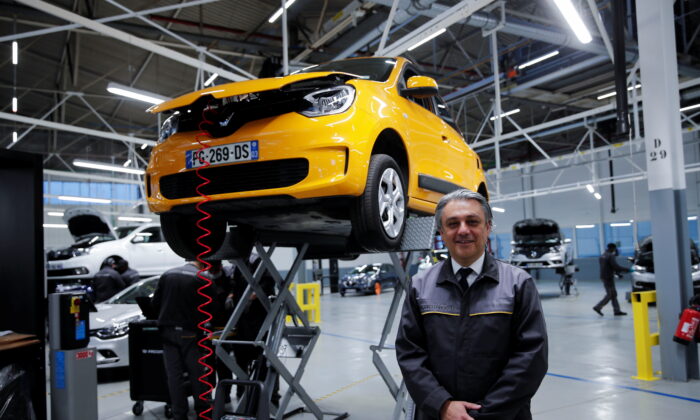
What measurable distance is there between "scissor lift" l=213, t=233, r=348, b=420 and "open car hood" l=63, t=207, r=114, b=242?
23.7 ft

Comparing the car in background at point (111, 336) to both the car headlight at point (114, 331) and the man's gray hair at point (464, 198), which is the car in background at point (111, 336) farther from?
the man's gray hair at point (464, 198)

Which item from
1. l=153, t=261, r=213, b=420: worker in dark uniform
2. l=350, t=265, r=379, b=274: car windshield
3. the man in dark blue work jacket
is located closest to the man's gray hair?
the man in dark blue work jacket

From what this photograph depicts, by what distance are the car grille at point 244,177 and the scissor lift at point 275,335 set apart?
2.42 feet

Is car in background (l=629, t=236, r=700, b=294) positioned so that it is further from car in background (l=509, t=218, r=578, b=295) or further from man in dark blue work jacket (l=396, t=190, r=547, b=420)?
man in dark blue work jacket (l=396, t=190, r=547, b=420)

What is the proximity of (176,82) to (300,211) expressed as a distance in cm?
1226

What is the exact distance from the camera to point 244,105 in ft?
9.77

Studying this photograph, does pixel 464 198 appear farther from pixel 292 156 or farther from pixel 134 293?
pixel 134 293

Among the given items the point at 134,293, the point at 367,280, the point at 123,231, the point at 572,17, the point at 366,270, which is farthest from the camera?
the point at 366,270

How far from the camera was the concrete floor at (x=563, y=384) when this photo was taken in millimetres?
4719

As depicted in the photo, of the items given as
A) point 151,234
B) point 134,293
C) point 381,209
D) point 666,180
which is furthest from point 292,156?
Answer: point 151,234

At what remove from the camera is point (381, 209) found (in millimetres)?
3027

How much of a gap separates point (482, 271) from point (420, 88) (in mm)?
1846

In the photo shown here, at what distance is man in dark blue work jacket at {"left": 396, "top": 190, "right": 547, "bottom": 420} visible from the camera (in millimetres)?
1823

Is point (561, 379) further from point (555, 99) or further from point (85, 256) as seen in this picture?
point (555, 99)
